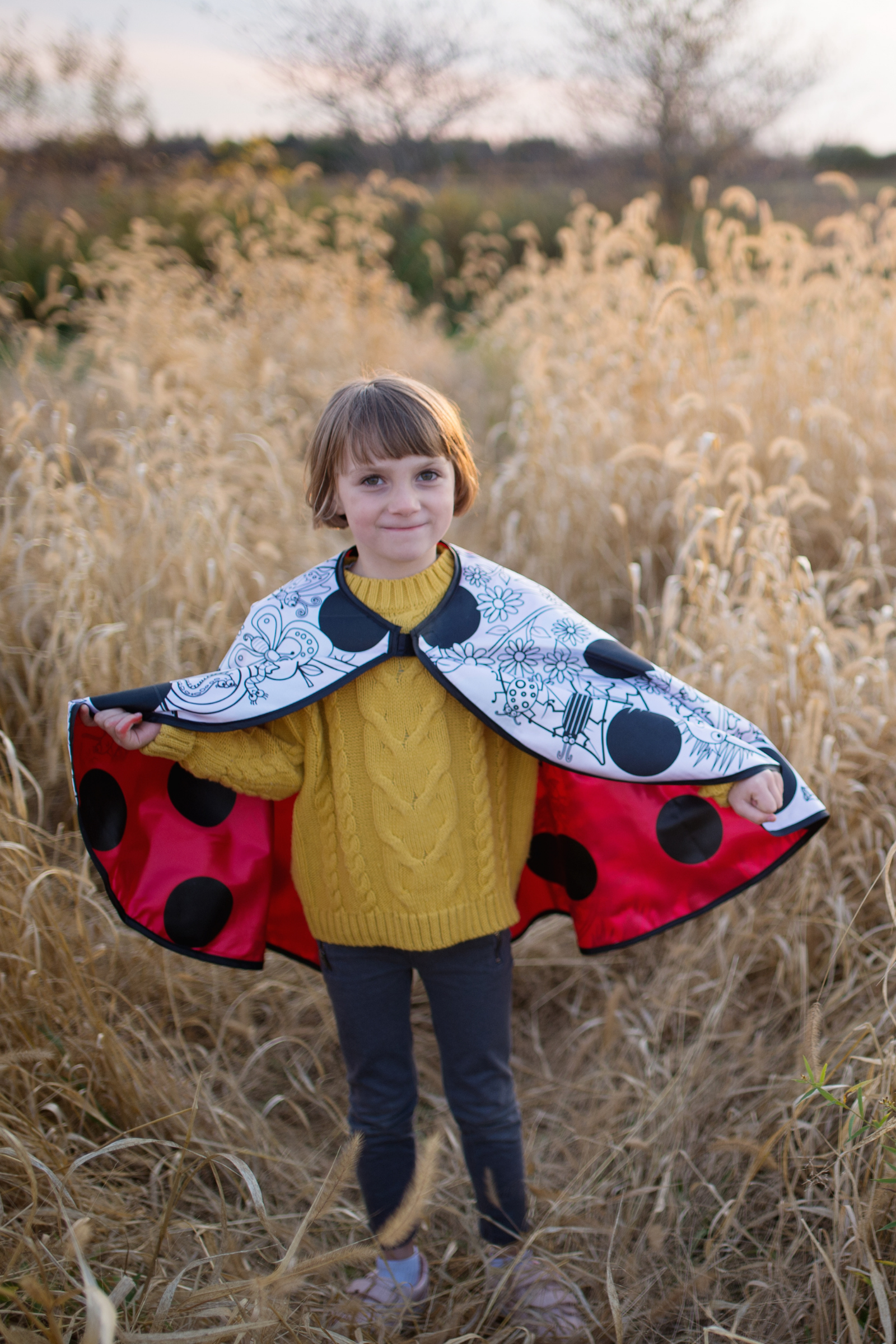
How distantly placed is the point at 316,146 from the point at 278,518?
59.2 ft

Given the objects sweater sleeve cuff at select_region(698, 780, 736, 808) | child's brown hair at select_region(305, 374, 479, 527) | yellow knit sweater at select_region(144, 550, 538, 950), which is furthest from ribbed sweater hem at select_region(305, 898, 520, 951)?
child's brown hair at select_region(305, 374, 479, 527)

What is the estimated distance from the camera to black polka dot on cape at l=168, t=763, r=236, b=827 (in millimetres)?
1631

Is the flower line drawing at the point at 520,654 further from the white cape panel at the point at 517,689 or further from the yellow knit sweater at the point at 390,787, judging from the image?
the yellow knit sweater at the point at 390,787

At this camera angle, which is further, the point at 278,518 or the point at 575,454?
the point at 575,454

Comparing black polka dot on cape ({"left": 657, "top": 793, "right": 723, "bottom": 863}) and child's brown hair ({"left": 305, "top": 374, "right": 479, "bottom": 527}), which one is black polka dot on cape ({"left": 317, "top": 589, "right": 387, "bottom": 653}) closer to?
child's brown hair ({"left": 305, "top": 374, "right": 479, "bottom": 527})

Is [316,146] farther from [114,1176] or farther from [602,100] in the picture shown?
[114,1176]

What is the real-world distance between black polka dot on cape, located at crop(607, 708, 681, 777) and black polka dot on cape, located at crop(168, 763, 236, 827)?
0.71 m

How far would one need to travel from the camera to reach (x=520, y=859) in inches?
63.2

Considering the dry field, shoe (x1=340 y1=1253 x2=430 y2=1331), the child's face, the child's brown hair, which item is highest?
the child's brown hair

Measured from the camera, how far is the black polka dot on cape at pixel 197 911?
163 cm

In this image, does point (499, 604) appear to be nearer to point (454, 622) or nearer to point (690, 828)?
point (454, 622)

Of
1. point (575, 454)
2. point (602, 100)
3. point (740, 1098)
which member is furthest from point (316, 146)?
point (740, 1098)

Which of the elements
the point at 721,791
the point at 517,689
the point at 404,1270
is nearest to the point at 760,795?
the point at 721,791

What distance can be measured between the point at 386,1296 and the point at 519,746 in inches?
39.2
